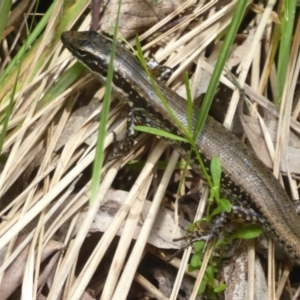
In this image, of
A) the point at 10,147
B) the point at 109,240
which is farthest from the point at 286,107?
the point at 10,147

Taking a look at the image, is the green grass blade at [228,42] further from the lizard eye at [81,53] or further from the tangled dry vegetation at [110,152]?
the lizard eye at [81,53]

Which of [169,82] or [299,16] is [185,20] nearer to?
[169,82]

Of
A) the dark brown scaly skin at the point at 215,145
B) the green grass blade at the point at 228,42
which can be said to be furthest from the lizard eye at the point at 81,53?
the green grass blade at the point at 228,42

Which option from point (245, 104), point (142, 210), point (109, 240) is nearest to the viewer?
point (109, 240)

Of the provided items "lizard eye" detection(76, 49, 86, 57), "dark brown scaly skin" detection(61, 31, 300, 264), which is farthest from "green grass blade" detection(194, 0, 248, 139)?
"lizard eye" detection(76, 49, 86, 57)

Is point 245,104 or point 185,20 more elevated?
point 185,20

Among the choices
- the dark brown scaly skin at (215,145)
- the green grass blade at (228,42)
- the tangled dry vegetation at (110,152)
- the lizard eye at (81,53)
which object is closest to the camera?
the green grass blade at (228,42)

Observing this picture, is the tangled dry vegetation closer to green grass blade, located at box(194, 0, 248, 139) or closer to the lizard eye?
the lizard eye
